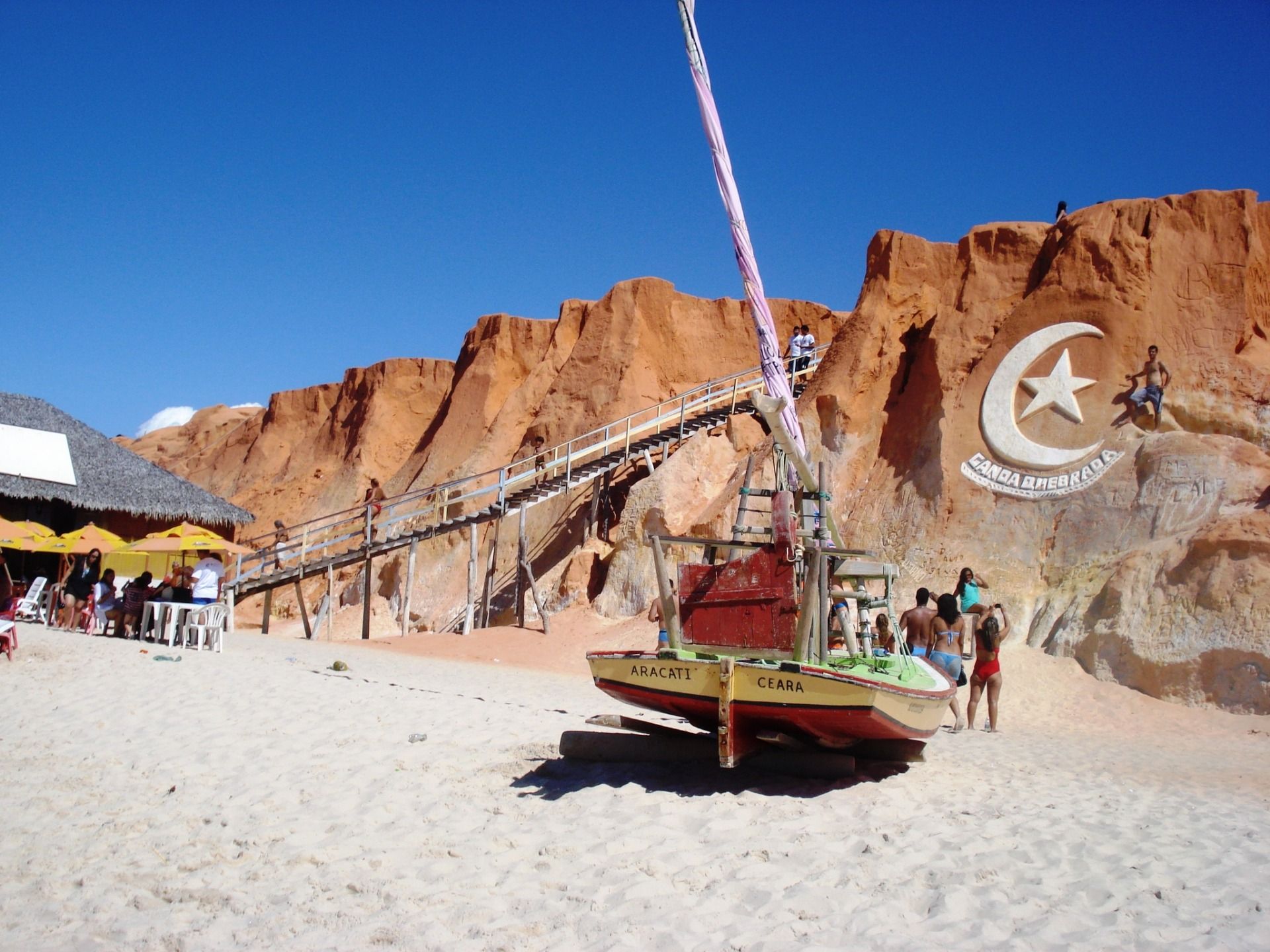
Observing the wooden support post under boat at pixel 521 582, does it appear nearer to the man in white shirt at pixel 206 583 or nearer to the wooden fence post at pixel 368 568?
the wooden fence post at pixel 368 568

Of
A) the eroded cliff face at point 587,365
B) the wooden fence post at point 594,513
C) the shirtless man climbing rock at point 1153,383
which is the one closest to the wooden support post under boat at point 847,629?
the shirtless man climbing rock at point 1153,383

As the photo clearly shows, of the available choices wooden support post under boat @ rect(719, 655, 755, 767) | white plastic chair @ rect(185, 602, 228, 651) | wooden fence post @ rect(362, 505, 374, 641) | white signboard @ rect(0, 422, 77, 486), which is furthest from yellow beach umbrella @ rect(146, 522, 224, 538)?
wooden support post under boat @ rect(719, 655, 755, 767)

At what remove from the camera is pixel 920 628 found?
10953 millimetres

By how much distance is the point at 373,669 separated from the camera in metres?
14.0

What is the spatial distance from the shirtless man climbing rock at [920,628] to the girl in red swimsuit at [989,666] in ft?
1.59

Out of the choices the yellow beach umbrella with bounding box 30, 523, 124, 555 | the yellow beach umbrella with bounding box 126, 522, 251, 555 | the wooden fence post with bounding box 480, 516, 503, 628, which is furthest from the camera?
the wooden fence post with bounding box 480, 516, 503, 628

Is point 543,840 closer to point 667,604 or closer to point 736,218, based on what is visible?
point 667,604

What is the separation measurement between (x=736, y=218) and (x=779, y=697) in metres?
5.06

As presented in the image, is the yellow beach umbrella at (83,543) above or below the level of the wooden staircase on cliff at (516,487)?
below

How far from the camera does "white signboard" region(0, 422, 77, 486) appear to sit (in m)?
21.2

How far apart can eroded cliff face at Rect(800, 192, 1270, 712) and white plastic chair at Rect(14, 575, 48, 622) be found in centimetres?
1369

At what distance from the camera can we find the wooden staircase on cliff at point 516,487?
2050 centimetres

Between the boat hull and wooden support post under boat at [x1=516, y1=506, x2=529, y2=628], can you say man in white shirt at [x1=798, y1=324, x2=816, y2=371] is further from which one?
the boat hull

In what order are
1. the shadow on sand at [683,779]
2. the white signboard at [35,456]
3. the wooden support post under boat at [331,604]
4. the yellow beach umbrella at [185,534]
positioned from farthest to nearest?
the white signboard at [35,456], the wooden support post under boat at [331,604], the yellow beach umbrella at [185,534], the shadow on sand at [683,779]
